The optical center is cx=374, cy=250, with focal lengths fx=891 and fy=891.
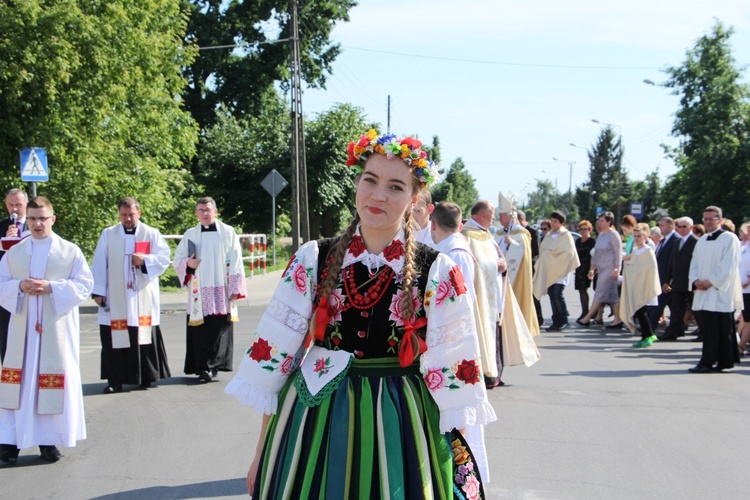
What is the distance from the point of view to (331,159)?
38.2m

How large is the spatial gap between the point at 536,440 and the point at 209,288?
4351mm

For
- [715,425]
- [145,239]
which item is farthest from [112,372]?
[715,425]

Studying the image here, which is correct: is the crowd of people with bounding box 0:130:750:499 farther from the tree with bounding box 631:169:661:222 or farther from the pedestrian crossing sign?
the tree with bounding box 631:169:661:222

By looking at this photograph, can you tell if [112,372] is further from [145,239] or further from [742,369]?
[742,369]

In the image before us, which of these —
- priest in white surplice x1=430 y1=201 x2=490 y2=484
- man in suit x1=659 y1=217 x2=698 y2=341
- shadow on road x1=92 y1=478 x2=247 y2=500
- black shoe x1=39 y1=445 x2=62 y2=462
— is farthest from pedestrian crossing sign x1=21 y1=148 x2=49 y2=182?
man in suit x1=659 y1=217 x2=698 y2=341

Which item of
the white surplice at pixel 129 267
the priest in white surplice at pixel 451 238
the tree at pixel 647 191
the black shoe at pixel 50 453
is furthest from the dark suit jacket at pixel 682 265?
the tree at pixel 647 191

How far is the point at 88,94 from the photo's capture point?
19.1 metres

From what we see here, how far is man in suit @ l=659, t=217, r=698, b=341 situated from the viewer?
13703 millimetres

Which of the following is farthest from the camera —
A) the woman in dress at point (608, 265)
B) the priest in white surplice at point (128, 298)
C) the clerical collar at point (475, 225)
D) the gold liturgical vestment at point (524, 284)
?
the woman in dress at point (608, 265)

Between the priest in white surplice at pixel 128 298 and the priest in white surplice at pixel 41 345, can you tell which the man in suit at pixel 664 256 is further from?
the priest in white surplice at pixel 41 345

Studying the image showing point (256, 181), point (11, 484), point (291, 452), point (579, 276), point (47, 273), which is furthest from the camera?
point (256, 181)

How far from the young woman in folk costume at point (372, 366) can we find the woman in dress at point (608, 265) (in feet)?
43.4

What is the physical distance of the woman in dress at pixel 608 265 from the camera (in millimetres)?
16109

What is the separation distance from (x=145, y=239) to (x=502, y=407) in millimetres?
4166
